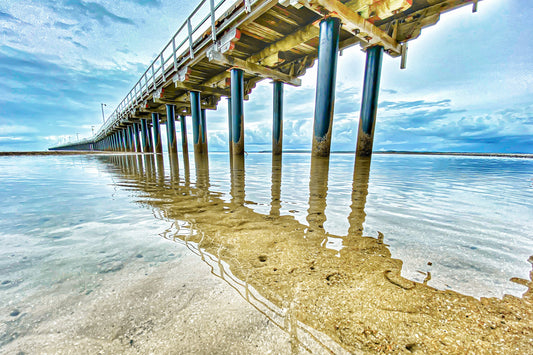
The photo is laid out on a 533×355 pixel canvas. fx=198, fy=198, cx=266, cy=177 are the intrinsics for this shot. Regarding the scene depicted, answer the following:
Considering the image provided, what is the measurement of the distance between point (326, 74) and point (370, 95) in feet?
10.6

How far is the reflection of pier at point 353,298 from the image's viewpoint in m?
0.60

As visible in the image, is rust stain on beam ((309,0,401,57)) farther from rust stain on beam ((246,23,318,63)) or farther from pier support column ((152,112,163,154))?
pier support column ((152,112,163,154))

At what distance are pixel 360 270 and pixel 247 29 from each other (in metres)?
9.93

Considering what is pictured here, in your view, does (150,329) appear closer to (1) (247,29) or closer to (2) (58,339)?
(2) (58,339)

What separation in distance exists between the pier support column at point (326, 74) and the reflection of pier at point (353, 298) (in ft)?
20.2

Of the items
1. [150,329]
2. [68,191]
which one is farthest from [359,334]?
[68,191]

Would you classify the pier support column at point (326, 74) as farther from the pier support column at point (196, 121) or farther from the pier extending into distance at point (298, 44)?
the pier support column at point (196, 121)

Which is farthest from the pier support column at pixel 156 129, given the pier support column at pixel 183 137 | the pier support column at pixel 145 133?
the pier support column at pixel 145 133

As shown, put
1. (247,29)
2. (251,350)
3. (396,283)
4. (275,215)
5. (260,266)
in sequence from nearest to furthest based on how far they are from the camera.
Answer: (251,350)
(396,283)
(260,266)
(275,215)
(247,29)

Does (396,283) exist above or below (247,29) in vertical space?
below

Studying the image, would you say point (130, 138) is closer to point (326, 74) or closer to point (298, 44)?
point (298, 44)

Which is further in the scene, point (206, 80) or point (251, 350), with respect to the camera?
point (206, 80)

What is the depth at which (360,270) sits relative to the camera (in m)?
0.94

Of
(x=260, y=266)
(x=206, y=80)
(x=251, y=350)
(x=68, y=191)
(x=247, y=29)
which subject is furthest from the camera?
(x=206, y=80)
